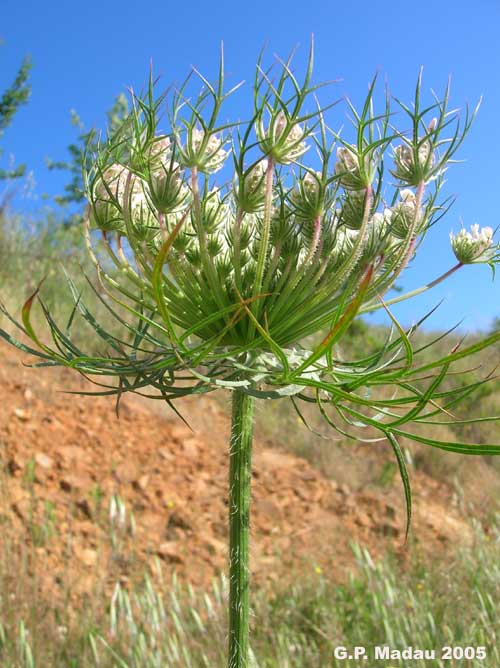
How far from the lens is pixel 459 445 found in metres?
1.07

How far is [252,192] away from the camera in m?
1.15

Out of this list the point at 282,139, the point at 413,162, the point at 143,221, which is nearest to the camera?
the point at 282,139

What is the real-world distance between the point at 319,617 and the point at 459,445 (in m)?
2.71

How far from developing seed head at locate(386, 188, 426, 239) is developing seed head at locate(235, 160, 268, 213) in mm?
339

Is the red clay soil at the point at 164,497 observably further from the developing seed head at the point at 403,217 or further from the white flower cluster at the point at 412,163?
the white flower cluster at the point at 412,163

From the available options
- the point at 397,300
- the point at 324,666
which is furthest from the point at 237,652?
the point at 324,666

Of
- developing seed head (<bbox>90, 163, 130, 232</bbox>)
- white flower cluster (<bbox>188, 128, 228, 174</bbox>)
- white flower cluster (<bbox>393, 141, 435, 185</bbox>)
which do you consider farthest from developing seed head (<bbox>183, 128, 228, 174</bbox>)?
white flower cluster (<bbox>393, 141, 435, 185</bbox>)

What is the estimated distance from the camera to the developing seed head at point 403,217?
4.34 feet

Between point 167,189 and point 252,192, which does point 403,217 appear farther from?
point 167,189

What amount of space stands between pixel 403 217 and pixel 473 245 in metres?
0.22

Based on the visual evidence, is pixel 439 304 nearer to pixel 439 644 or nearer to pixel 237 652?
pixel 237 652

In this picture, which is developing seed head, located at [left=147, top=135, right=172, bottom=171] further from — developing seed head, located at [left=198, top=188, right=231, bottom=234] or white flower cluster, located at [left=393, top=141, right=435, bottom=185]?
white flower cluster, located at [left=393, top=141, right=435, bottom=185]

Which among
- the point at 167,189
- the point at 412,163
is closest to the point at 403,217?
the point at 412,163

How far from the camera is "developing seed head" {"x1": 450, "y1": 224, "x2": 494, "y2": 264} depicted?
1.44m
